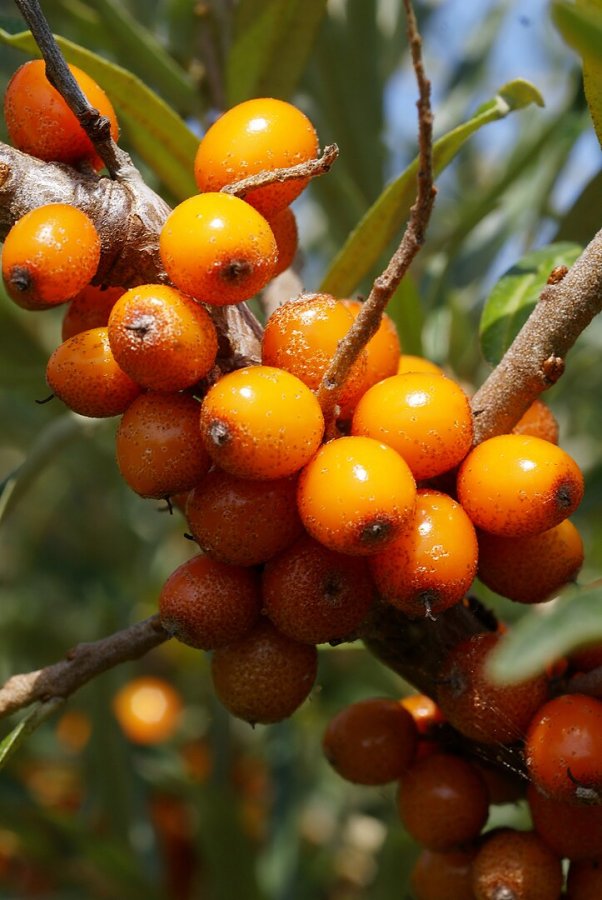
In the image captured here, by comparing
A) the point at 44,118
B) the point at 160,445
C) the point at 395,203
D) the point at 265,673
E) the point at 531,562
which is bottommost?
the point at 265,673

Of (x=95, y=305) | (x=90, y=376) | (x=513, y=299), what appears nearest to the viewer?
(x=90, y=376)

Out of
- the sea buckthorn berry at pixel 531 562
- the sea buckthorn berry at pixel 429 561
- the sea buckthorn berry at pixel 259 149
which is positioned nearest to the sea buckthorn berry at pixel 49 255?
the sea buckthorn berry at pixel 259 149

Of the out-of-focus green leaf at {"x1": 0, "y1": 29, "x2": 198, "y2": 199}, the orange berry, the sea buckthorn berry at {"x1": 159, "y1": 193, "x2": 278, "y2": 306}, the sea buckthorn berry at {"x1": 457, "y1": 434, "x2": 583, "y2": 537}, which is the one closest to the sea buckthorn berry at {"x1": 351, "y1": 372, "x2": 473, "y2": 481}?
the sea buckthorn berry at {"x1": 457, "y1": 434, "x2": 583, "y2": 537}

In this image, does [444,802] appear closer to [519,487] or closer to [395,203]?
[519,487]

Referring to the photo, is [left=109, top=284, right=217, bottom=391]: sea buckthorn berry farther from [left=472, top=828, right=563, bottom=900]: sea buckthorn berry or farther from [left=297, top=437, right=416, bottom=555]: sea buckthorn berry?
[left=472, top=828, right=563, bottom=900]: sea buckthorn berry

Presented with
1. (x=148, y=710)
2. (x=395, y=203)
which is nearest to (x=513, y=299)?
(x=395, y=203)

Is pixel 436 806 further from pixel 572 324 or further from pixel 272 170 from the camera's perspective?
pixel 272 170
